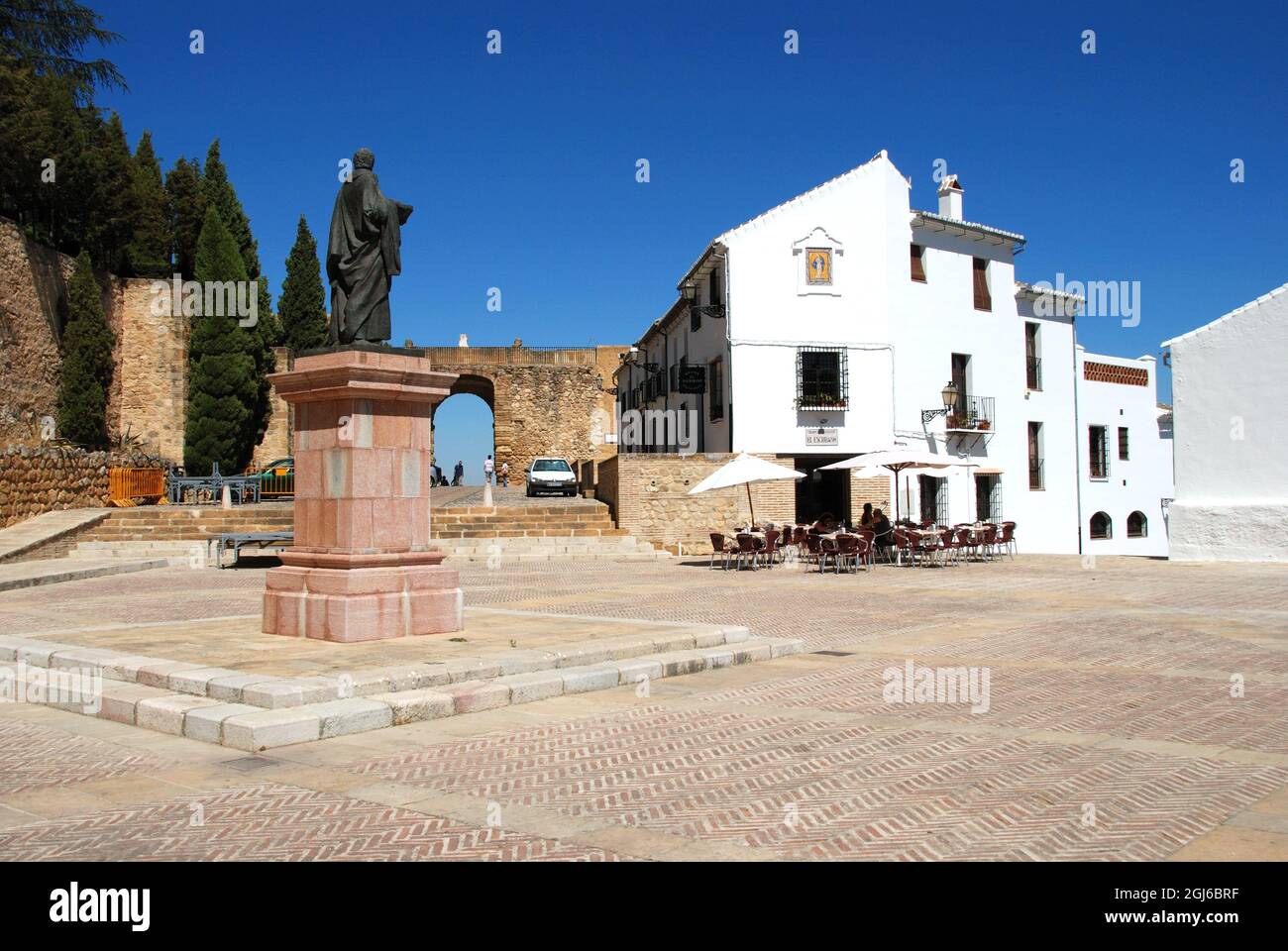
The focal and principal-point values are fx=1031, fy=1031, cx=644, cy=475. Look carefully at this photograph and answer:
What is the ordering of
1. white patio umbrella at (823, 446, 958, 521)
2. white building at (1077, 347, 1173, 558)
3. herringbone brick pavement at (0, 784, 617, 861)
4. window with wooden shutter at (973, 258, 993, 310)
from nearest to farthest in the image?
herringbone brick pavement at (0, 784, 617, 861), white patio umbrella at (823, 446, 958, 521), window with wooden shutter at (973, 258, 993, 310), white building at (1077, 347, 1173, 558)

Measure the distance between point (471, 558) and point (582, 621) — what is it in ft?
39.8

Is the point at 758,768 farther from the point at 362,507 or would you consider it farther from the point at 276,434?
the point at 276,434

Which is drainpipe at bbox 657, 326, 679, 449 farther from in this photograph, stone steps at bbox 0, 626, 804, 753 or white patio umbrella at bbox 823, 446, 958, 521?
stone steps at bbox 0, 626, 804, 753

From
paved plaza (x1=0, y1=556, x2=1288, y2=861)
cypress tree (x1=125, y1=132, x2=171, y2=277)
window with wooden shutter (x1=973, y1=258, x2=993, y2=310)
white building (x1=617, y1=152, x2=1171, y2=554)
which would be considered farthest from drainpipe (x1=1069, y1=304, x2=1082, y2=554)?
cypress tree (x1=125, y1=132, x2=171, y2=277)

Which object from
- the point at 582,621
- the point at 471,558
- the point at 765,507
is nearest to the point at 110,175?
the point at 471,558

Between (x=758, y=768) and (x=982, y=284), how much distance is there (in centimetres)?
2639

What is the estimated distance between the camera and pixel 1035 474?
29.9m

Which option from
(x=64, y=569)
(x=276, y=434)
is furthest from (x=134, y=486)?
(x=276, y=434)

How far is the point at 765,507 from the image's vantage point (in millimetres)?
24844

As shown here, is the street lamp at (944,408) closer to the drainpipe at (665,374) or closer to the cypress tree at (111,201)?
the drainpipe at (665,374)

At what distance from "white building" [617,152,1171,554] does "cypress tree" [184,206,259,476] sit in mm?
14387

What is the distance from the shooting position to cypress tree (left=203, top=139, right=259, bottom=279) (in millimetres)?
37250

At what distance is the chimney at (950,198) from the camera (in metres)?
29.5
